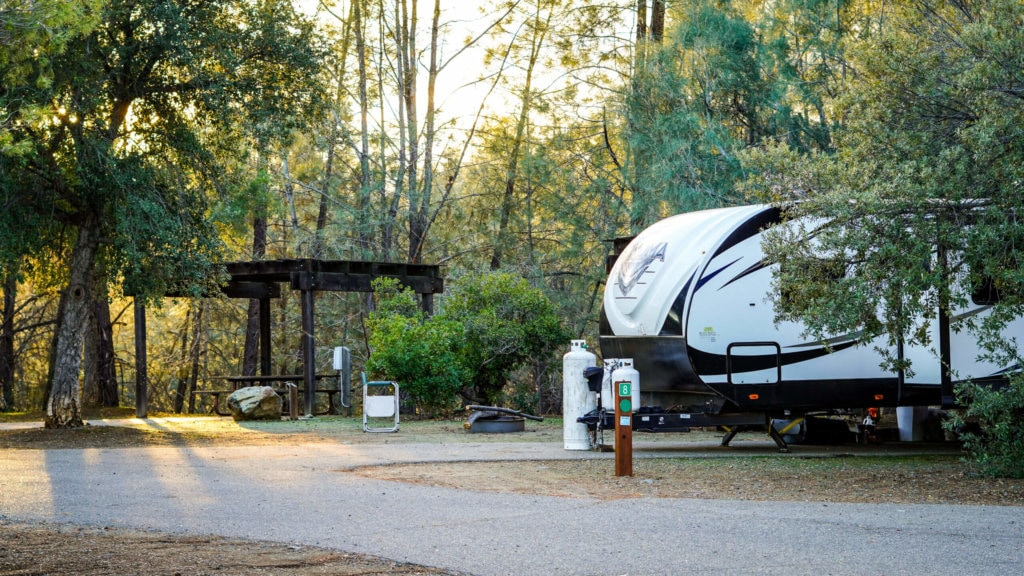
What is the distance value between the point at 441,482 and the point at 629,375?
118 inches

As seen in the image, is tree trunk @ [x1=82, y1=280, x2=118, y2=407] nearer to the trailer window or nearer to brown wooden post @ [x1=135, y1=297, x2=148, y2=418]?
brown wooden post @ [x1=135, y1=297, x2=148, y2=418]

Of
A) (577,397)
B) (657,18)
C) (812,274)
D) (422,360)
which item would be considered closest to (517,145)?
(657,18)

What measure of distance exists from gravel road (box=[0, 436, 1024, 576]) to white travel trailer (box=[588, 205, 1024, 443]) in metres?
4.05

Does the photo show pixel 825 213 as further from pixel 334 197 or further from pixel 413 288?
pixel 334 197

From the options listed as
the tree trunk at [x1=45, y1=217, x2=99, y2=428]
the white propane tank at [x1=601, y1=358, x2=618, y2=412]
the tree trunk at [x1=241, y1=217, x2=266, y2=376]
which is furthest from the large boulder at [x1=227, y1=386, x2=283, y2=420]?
the tree trunk at [x1=241, y1=217, x2=266, y2=376]

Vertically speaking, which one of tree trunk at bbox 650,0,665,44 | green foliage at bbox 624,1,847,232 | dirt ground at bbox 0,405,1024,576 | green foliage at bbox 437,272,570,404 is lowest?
dirt ground at bbox 0,405,1024,576

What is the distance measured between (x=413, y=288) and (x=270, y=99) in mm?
7721

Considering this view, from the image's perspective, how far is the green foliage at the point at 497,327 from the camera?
22261 millimetres

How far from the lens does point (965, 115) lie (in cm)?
1070

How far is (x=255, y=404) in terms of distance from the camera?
21.8 m

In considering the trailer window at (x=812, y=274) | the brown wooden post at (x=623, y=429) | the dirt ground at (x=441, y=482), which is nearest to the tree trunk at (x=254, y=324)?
the dirt ground at (x=441, y=482)

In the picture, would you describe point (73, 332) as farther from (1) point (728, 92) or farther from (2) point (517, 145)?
(2) point (517, 145)

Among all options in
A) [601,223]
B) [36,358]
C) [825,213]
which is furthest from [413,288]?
[36,358]

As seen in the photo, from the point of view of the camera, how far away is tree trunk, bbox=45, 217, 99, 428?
1808 centimetres
